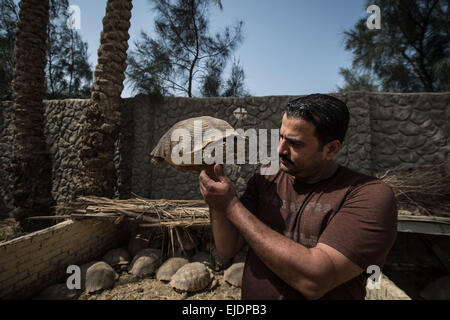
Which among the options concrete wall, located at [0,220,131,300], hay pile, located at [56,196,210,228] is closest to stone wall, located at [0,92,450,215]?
hay pile, located at [56,196,210,228]

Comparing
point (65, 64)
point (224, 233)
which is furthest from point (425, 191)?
point (65, 64)

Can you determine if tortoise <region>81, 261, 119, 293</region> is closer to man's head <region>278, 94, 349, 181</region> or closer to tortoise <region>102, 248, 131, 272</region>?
tortoise <region>102, 248, 131, 272</region>

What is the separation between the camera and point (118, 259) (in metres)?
3.42

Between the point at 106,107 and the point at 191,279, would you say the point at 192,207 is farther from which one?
the point at 106,107

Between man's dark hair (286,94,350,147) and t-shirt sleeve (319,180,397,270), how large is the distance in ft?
0.89

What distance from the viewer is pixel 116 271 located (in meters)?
3.33

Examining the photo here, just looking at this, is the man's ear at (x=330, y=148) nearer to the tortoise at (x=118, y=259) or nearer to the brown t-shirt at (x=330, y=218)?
the brown t-shirt at (x=330, y=218)

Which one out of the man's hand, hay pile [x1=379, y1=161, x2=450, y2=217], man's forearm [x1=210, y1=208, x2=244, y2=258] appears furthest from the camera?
hay pile [x1=379, y1=161, x2=450, y2=217]

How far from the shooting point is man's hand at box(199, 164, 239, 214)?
990 millimetres

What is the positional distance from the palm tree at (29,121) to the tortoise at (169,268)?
10.1 ft

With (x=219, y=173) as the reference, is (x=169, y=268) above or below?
below

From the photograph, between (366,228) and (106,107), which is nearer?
(366,228)

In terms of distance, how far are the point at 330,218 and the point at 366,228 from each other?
0.49ft

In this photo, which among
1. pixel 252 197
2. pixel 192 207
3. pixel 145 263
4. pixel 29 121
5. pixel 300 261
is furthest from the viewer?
pixel 29 121
